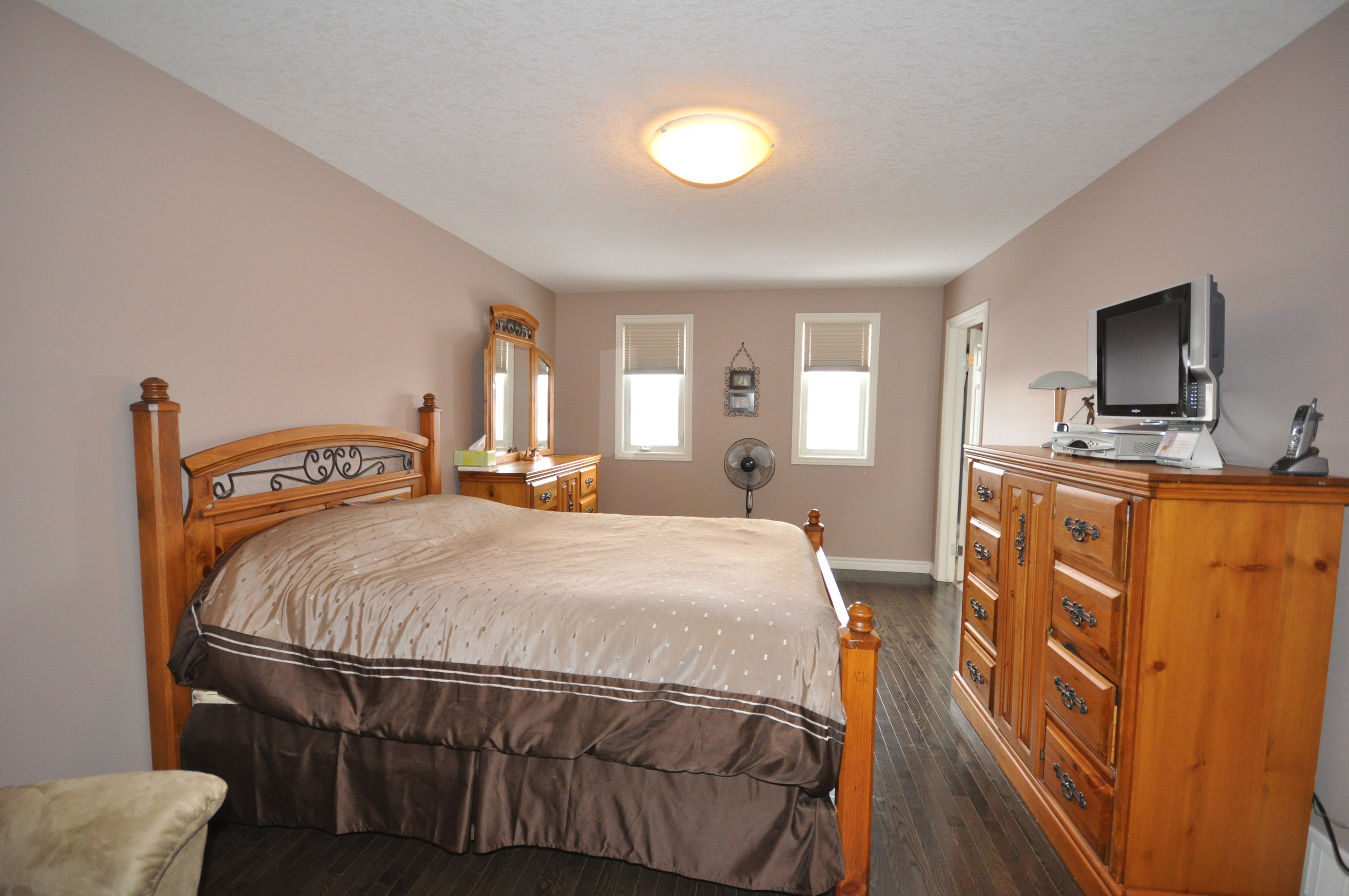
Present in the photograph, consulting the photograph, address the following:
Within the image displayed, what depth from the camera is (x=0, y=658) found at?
5.16 feet

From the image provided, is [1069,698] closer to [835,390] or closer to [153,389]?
[153,389]

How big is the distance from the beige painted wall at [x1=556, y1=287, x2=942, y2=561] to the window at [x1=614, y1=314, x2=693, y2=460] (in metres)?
0.07

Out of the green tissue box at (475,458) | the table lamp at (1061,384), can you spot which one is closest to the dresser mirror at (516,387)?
the green tissue box at (475,458)

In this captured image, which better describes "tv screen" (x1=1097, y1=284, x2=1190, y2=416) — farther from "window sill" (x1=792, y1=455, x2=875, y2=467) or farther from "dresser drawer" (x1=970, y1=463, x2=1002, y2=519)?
"window sill" (x1=792, y1=455, x2=875, y2=467)

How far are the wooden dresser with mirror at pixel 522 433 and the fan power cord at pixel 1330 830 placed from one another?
129 inches

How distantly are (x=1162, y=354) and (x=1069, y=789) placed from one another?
4.52ft

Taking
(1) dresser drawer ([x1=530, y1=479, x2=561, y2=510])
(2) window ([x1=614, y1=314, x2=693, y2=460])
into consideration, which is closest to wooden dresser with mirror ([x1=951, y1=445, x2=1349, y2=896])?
(1) dresser drawer ([x1=530, y1=479, x2=561, y2=510])

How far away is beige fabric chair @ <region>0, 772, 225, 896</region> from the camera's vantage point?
94 cm

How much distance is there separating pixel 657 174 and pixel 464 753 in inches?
93.9

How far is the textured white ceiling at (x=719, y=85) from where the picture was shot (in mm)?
1585

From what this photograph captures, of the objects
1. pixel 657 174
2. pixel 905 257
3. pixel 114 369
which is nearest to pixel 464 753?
pixel 114 369

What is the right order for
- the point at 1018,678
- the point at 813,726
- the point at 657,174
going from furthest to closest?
1. the point at 657,174
2. the point at 1018,678
3. the point at 813,726

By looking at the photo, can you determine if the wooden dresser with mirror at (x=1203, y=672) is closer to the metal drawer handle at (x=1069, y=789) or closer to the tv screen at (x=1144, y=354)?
the metal drawer handle at (x=1069, y=789)

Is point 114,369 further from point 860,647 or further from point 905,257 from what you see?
point 905,257
